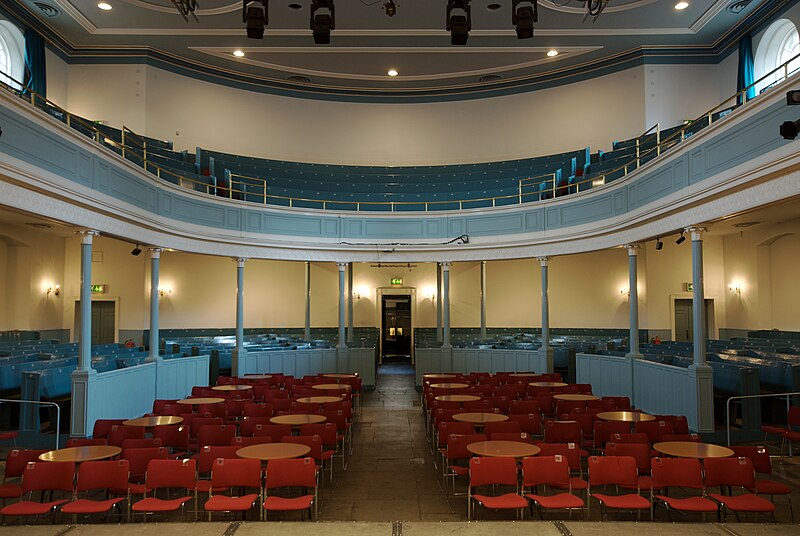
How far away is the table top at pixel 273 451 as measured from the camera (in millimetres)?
6264

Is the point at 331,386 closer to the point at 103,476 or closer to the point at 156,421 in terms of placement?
the point at 156,421

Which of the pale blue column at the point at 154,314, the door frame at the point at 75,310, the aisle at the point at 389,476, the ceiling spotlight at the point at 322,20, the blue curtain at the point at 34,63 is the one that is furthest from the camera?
the door frame at the point at 75,310

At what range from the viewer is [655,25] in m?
17.3

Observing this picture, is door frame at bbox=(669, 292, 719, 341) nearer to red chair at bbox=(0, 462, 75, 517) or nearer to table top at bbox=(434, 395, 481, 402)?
table top at bbox=(434, 395, 481, 402)

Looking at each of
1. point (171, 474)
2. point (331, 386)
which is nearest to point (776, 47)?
point (331, 386)

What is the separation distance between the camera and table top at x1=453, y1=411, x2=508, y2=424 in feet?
26.4

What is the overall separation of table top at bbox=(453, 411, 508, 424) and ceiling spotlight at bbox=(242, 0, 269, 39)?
7.11 metres

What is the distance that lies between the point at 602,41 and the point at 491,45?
338 cm

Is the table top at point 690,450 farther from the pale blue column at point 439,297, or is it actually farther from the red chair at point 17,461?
the pale blue column at point 439,297

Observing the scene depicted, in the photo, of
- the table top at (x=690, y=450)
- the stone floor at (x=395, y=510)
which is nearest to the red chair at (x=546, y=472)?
the stone floor at (x=395, y=510)

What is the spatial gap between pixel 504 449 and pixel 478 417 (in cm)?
175

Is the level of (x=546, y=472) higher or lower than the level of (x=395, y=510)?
higher

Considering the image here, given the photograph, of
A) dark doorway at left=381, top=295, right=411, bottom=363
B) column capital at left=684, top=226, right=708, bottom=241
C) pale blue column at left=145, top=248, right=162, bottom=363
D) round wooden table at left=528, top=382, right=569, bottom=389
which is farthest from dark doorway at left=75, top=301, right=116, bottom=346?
column capital at left=684, top=226, right=708, bottom=241

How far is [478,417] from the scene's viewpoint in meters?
8.32
